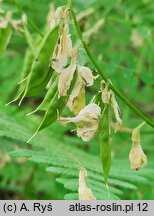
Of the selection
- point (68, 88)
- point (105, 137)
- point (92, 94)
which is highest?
point (92, 94)

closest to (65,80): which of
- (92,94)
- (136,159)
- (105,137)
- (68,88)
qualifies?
(68,88)

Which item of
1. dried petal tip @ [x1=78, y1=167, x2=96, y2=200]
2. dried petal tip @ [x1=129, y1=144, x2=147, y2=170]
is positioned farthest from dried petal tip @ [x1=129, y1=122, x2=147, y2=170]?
dried petal tip @ [x1=78, y1=167, x2=96, y2=200]

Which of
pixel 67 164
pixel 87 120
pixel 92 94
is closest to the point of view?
pixel 87 120

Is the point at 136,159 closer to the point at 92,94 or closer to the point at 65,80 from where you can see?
the point at 65,80

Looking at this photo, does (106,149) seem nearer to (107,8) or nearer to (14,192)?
(107,8)

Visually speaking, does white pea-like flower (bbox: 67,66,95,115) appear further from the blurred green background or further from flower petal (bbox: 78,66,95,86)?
the blurred green background

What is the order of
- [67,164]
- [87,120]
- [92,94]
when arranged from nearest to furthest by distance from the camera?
[87,120], [67,164], [92,94]

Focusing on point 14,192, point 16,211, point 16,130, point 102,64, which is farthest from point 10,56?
point 16,211

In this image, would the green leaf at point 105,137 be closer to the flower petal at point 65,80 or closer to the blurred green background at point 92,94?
the flower petal at point 65,80
